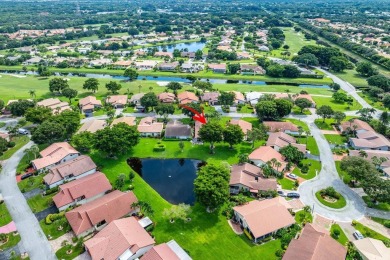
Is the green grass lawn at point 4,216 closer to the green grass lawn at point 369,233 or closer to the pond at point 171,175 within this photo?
the pond at point 171,175

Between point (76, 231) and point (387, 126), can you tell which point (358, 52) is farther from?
point (76, 231)

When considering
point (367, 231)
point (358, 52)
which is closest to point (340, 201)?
point (367, 231)

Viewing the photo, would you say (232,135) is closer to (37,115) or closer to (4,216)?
(4,216)

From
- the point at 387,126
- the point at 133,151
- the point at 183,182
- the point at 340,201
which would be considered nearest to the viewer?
the point at 340,201

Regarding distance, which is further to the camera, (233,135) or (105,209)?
(233,135)

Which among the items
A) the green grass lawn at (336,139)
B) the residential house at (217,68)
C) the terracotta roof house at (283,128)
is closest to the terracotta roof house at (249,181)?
the terracotta roof house at (283,128)
